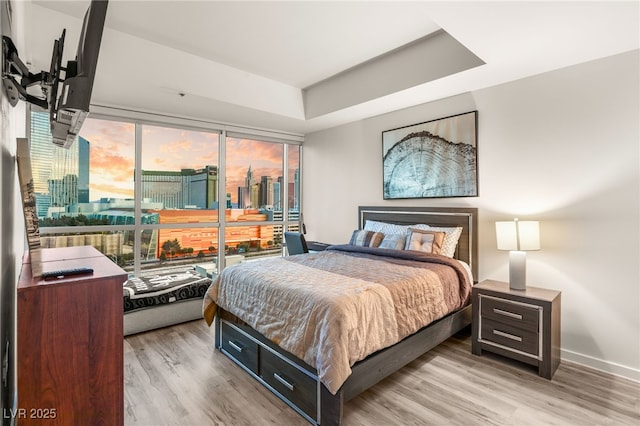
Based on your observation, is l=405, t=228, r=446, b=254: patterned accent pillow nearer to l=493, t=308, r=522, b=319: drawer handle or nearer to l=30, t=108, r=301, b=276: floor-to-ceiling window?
l=493, t=308, r=522, b=319: drawer handle

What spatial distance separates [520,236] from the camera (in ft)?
8.87

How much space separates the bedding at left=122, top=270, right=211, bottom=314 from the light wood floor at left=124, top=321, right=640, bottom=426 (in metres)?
0.61

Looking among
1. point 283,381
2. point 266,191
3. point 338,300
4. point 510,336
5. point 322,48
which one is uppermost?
point 322,48

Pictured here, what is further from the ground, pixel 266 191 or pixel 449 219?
pixel 266 191

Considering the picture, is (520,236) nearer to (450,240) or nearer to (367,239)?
(450,240)

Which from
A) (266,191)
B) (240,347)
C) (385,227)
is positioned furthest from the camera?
(266,191)

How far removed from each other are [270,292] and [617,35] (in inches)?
120

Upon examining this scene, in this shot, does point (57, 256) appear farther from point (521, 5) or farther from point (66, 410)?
point (521, 5)

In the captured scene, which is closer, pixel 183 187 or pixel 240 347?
pixel 240 347

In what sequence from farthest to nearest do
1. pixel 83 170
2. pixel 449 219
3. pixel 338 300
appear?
pixel 83 170
pixel 449 219
pixel 338 300

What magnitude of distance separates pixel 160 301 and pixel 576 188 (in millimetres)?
4059

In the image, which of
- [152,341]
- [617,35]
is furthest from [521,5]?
[152,341]

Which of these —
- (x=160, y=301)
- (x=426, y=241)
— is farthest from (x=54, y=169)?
(x=426, y=241)

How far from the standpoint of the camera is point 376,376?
209cm
